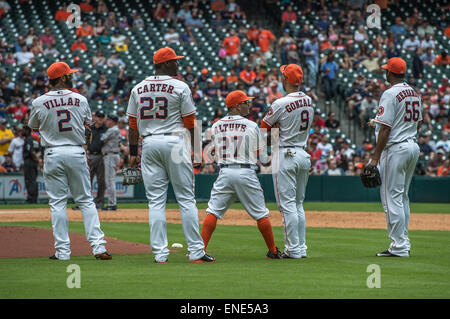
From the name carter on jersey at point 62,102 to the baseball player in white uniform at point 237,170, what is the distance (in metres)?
1.55

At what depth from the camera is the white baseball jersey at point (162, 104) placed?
779 centimetres

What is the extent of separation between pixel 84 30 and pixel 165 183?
65.5ft

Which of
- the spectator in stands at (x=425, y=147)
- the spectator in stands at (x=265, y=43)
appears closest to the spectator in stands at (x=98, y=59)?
the spectator in stands at (x=265, y=43)

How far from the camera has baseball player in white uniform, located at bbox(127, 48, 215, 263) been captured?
25.5 ft

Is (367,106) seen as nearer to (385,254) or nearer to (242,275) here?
(385,254)

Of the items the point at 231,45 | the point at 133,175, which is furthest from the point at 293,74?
the point at 231,45

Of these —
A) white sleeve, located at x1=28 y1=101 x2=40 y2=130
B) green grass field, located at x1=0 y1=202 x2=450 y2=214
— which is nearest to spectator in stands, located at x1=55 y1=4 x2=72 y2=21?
green grass field, located at x1=0 y1=202 x2=450 y2=214

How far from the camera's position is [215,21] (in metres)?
28.8

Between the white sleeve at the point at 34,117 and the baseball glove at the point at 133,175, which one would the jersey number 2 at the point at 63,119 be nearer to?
the white sleeve at the point at 34,117

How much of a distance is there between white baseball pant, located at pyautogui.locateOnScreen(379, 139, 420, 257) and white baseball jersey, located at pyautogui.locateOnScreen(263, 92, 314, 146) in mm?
1055

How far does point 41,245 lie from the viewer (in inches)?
380

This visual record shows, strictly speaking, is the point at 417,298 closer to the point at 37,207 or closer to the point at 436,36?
the point at 37,207

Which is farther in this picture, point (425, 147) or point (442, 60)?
point (442, 60)
